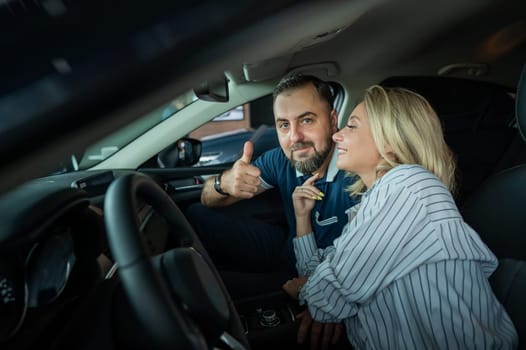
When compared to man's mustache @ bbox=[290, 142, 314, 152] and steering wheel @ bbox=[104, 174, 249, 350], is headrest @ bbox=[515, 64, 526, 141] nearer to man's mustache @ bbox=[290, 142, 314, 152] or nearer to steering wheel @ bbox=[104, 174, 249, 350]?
man's mustache @ bbox=[290, 142, 314, 152]

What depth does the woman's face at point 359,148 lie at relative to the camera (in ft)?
4.58

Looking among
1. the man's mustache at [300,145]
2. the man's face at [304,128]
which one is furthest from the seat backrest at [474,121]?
the man's mustache at [300,145]

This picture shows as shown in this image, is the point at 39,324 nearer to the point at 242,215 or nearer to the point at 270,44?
the point at 270,44

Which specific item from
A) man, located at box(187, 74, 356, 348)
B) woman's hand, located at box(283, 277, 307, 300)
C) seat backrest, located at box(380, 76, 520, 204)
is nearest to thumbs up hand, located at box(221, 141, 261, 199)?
man, located at box(187, 74, 356, 348)

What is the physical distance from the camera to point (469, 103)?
2.69m

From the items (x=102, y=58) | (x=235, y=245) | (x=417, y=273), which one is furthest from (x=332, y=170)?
(x=102, y=58)

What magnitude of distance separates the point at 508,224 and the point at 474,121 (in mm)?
1606

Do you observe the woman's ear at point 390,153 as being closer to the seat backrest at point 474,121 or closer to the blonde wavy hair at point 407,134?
the blonde wavy hair at point 407,134

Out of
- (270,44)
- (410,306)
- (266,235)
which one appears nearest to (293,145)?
(266,235)

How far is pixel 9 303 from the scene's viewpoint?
63 centimetres

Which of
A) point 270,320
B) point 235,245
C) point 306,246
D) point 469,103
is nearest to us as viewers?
point 270,320

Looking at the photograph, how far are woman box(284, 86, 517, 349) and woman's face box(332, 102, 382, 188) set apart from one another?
0.11 feet

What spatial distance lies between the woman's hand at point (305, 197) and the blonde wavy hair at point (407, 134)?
444mm

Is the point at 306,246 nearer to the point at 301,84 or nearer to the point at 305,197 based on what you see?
the point at 305,197
